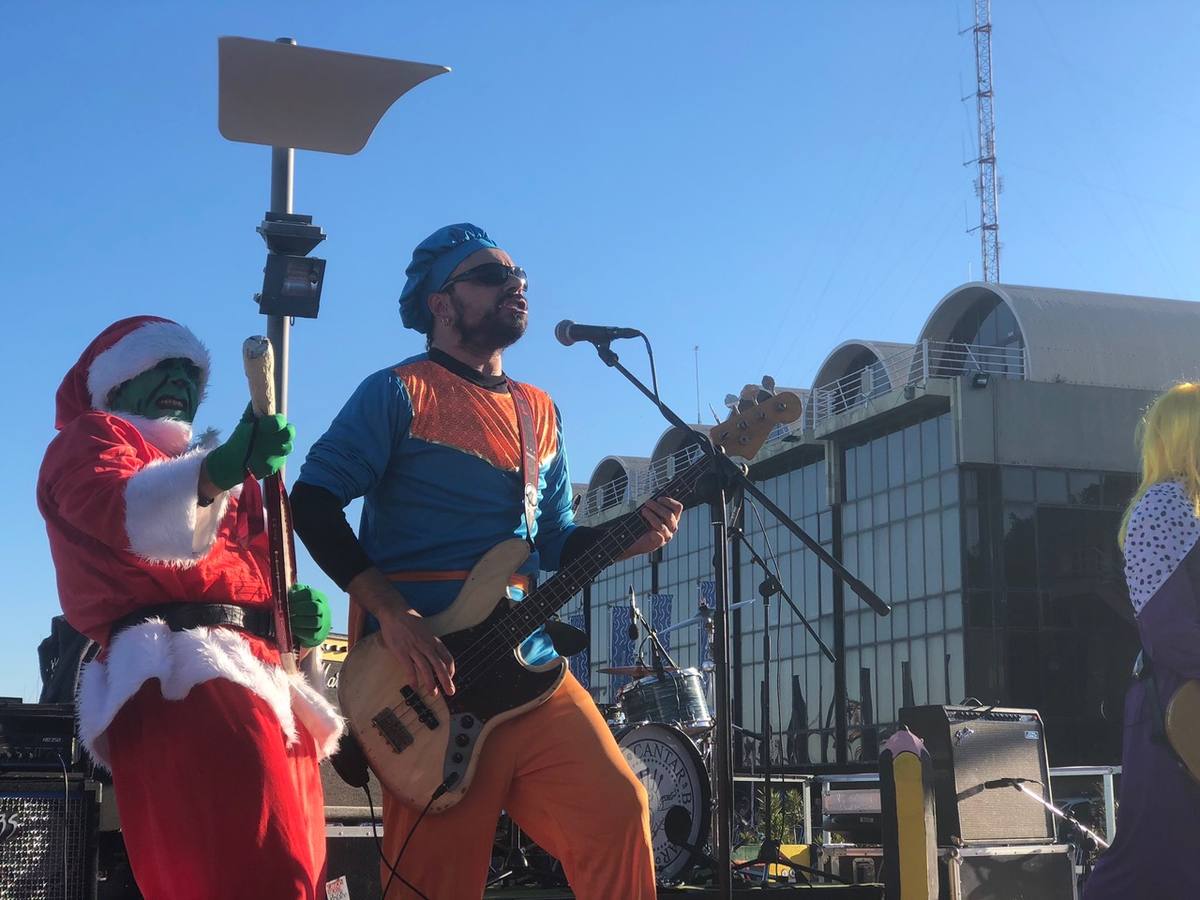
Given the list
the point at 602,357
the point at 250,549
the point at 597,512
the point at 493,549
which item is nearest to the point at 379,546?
the point at 493,549

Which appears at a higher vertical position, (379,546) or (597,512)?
(597,512)

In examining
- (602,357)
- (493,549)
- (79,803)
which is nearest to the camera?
(493,549)

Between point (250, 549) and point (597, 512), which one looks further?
point (597, 512)

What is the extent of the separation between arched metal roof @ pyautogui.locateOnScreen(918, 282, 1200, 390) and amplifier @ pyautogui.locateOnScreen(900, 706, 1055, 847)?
27.8 metres

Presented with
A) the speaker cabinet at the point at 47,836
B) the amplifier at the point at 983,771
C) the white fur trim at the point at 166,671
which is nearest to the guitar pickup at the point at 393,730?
the white fur trim at the point at 166,671

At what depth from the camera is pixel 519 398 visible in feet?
12.9

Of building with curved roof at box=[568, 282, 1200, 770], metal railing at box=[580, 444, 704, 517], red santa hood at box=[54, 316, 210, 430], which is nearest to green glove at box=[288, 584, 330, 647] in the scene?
red santa hood at box=[54, 316, 210, 430]

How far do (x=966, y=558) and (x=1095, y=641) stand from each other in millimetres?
3758

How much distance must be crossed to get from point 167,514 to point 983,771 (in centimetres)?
522

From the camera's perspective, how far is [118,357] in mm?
3199

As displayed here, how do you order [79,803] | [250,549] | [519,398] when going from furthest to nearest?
[79,803] → [519,398] → [250,549]

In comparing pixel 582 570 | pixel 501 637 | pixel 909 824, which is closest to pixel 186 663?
pixel 501 637

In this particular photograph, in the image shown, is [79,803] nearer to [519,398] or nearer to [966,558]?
[519,398]

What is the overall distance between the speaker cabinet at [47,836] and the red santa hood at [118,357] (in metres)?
1.40
